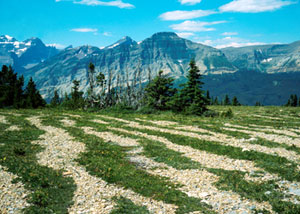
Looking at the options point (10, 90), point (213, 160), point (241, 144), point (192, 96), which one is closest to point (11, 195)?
point (213, 160)

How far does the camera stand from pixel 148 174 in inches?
558

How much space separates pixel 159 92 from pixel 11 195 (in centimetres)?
3931

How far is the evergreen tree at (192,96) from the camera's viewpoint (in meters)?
44.3

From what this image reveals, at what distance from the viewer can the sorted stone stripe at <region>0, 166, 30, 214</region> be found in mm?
9634

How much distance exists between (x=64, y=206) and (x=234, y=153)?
1282cm

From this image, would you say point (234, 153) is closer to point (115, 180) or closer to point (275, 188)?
point (275, 188)

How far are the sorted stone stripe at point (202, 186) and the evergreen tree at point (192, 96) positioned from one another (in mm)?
28322

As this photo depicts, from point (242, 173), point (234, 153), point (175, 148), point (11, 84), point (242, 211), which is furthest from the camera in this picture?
point (11, 84)

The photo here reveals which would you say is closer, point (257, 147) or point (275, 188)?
point (275, 188)

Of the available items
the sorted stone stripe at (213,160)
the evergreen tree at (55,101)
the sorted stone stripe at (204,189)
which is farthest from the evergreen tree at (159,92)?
the evergreen tree at (55,101)

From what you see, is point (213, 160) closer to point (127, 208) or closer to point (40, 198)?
point (127, 208)

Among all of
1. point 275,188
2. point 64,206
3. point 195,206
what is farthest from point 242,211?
point 64,206

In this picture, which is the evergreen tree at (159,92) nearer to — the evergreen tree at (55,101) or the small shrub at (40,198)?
the evergreen tree at (55,101)

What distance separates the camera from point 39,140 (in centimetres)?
2138
